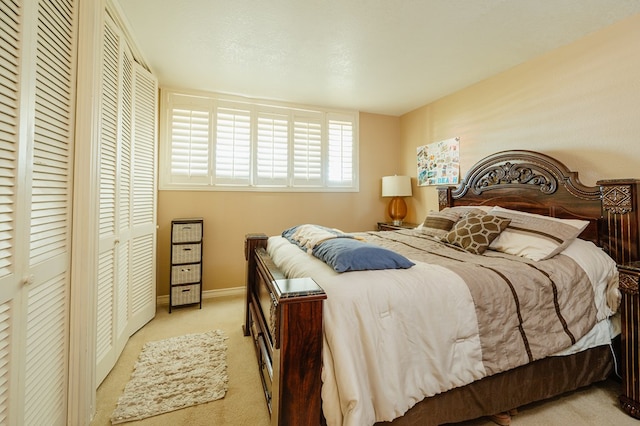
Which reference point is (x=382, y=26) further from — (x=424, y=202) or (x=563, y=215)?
(x=424, y=202)

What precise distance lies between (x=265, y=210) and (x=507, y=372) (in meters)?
2.88

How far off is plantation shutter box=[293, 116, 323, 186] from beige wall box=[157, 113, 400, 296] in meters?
0.23

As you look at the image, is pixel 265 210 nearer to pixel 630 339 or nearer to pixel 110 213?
pixel 110 213

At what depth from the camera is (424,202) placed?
3758 mm

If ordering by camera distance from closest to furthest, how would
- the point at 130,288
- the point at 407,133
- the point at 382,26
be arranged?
the point at 382,26, the point at 130,288, the point at 407,133

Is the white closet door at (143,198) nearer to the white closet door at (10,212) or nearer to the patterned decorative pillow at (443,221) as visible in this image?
the white closet door at (10,212)

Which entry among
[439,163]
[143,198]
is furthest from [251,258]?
[439,163]

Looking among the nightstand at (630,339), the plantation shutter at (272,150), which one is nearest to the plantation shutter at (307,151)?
the plantation shutter at (272,150)

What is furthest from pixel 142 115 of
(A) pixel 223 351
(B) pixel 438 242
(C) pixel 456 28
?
(B) pixel 438 242

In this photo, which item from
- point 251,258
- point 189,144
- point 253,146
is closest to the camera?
point 251,258

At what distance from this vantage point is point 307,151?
12.1 ft

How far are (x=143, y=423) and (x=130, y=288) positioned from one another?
47.1 inches

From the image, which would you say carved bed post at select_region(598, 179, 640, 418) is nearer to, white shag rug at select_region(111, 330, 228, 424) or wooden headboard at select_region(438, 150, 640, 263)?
wooden headboard at select_region(438, 150, 640, 263)

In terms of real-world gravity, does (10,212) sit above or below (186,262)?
above
